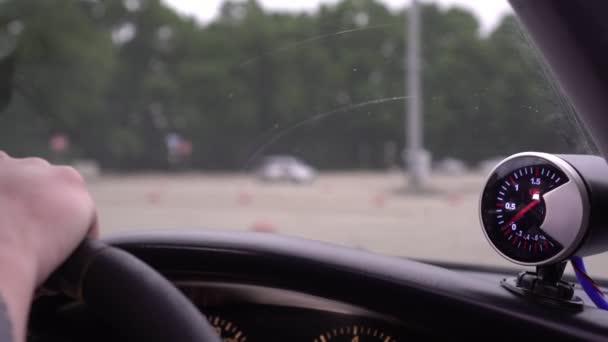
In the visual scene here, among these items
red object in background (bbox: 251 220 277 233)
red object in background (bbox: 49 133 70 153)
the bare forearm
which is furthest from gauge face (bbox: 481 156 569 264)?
red object in background (bbox: 251 220 277 233)

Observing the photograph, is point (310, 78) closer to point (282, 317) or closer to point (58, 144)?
point (58, 144)

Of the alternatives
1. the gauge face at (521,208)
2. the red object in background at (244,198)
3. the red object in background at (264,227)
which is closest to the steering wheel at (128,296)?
the gauge face at (521,208)

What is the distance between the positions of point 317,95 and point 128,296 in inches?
66.7

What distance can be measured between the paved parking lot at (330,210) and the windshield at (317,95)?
0.05m

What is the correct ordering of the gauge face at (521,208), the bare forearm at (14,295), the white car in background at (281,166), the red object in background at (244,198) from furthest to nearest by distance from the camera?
1. the red object in background at (244,198)
2. the white car in background at (281,166)
3. the gauge face at (521,208)
4. the bare forearm at (14,295)

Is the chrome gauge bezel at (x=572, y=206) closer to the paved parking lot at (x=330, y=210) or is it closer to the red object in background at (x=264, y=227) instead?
the paved parking lot at (x=330, y=210)

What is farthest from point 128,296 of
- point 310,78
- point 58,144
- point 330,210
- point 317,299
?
point 330,210

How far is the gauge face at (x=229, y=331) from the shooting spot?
1.88 m

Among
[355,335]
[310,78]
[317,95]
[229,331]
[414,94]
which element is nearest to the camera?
[355,335]

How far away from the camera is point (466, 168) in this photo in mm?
2664

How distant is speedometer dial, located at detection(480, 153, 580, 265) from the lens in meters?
1.52

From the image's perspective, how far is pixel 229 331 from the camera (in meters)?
1.88

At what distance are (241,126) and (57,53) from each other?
112 centimetres

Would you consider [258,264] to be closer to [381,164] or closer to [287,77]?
[287,77]
